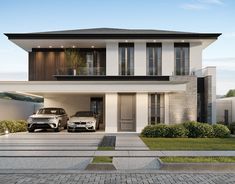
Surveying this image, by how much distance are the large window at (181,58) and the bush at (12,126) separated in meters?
11.9

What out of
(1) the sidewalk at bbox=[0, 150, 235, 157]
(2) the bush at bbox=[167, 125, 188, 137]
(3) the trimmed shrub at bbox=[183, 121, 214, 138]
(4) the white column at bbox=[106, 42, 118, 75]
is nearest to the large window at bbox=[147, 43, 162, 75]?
(4) the white column at bbox=[106, 42, 118, 75]

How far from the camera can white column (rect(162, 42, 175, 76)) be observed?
26.8 metres

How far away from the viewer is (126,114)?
79.5 feet

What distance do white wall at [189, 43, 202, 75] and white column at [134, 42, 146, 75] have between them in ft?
11.7

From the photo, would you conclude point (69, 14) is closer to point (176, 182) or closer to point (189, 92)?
point (189, 92)

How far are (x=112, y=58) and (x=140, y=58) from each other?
211 cm

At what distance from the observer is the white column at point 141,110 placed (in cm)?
2406

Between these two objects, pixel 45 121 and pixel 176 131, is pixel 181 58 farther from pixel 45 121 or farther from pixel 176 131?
pixel 45 121

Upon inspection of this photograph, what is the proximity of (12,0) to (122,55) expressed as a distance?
9.94m

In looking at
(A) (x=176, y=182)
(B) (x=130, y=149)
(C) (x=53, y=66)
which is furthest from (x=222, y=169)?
(C) (x=53, y=66)

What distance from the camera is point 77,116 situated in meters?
24.7

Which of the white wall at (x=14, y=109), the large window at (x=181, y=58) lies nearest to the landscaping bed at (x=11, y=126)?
the white wall at (x=14, y=109)

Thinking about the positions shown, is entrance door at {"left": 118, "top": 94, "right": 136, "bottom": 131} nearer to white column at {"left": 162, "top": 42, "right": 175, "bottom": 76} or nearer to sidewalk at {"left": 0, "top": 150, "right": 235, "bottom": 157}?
white column at {"left": 162, "top": 42, "right": 175, "bottom": 76}

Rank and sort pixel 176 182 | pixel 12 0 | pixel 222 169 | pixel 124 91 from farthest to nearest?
pixel 124 91
pixel 12 0
pixel 222 169
pixel 176 182
